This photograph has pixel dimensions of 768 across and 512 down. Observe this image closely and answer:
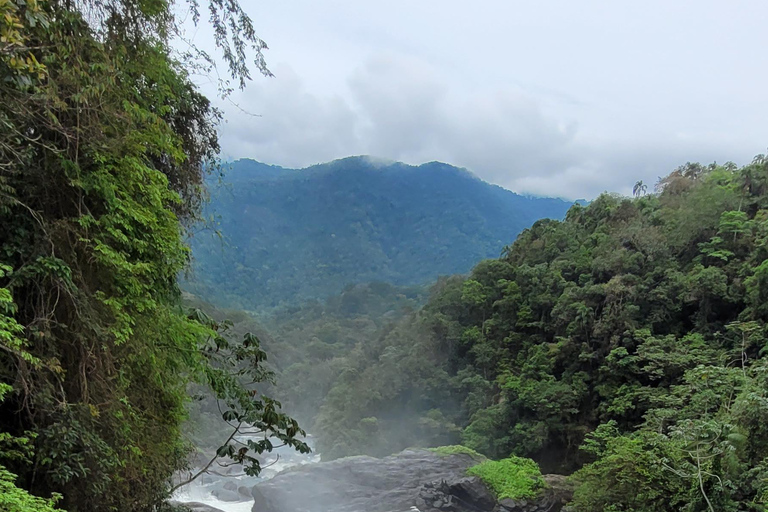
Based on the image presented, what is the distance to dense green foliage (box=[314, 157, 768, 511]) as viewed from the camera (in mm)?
7695

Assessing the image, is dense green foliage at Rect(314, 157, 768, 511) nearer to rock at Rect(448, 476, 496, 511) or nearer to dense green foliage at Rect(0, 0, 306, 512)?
rock at Rect(448, 476, 496, 511)

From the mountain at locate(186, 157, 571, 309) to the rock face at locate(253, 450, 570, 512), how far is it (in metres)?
23.9

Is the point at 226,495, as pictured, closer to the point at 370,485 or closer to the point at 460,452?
the point at 370,485

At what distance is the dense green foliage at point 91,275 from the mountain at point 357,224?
33.9 m

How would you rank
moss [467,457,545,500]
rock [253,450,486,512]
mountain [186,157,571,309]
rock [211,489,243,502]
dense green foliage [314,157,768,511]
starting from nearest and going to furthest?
dense green foliage [314,157,768,511] < moss [467,457,545,500] < rock [253,450,486,512] < rock [211,489,243,502] < mountain [186,157,571,309]

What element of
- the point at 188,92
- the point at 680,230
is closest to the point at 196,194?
the point at 188,92

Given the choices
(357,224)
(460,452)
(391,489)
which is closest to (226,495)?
(391,489)

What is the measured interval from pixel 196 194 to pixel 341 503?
37.0 ft

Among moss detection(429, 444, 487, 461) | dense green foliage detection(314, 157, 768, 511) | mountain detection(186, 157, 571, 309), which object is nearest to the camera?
dense green foliage detection(314, 157, 768, 511)

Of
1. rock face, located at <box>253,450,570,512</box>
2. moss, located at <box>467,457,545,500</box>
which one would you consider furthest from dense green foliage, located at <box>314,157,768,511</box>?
rock face, located at <box>253,450,570,512</box>

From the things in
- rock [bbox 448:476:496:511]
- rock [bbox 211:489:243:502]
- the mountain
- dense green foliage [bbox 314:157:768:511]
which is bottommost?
rock [bbox 448:476:496:511]

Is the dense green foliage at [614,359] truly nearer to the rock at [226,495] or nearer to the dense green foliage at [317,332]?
the rock at [226,495]

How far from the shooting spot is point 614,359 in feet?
46.5

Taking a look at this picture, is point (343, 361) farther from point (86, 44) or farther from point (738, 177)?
point (86, 44)
